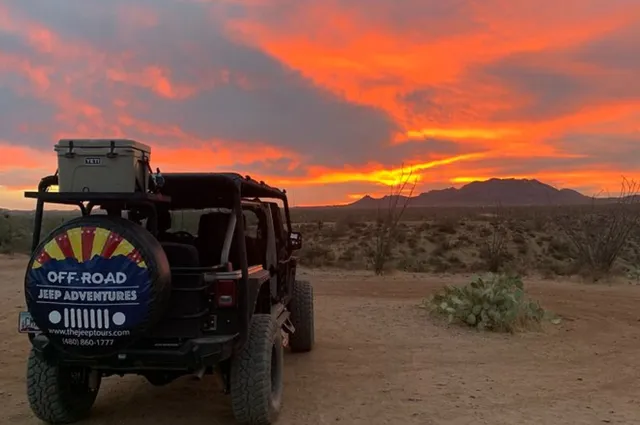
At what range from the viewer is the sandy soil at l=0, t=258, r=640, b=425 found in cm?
602

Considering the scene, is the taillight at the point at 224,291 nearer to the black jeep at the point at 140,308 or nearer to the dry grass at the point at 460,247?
the black jeep at the point at 140,308

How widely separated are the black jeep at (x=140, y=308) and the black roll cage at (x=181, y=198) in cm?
1

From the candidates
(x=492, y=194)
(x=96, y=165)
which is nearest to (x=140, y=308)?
(x=96, y=165)

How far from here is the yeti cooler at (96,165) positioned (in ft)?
15.7

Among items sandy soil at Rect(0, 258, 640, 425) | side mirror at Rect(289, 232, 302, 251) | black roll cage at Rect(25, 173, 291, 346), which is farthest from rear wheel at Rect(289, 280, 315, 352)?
black roll cage at Rect(25, 173, 291, 346)

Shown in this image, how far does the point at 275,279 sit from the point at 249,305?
2064 mm

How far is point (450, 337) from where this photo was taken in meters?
9.70

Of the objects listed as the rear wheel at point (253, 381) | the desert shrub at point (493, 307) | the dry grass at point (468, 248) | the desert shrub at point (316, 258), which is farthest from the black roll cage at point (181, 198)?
the desert shrub at point (316, 258)

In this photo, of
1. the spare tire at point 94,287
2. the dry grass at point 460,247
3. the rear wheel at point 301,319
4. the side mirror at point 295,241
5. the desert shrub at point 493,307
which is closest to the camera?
the spare tire at point 94,287

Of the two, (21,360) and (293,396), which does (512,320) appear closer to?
(293,396)

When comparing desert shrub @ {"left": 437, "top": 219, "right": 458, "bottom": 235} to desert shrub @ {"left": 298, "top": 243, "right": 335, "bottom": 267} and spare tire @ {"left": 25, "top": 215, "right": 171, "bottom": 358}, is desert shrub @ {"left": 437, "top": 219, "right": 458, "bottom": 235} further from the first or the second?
spare tire @ {"left": 25, "top": 215, "right": 171, "bottom": 358}

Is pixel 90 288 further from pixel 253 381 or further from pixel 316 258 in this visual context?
pixel 316 258

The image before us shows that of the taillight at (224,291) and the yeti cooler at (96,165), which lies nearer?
the yeti cooler at (96,165)

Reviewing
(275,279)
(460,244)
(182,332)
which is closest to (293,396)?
(275,279)
